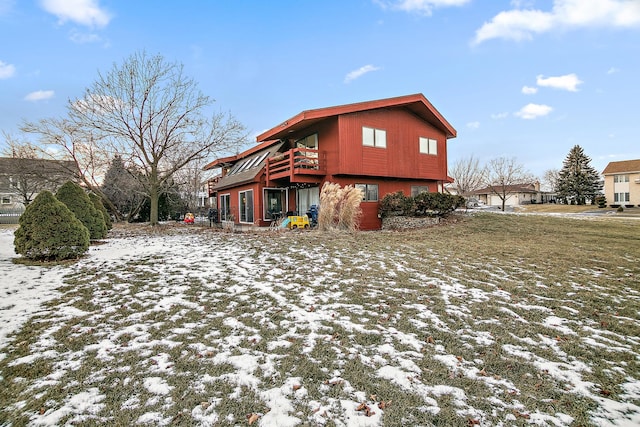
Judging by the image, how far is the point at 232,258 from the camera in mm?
6887

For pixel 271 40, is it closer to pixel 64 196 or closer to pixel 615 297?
pixel 64 196

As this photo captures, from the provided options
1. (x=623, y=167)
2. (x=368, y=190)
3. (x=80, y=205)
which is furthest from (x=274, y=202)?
(x=623, y=167)

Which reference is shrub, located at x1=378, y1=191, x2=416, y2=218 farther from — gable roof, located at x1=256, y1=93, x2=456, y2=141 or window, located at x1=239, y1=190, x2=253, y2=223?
window, located at x1=239, y1=190, x2=253, y2=223

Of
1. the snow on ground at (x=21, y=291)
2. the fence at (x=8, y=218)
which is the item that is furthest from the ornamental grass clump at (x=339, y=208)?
the fence at (x=8, y=218)

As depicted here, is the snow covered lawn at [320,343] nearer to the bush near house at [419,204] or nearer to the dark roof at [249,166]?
the bush near house at [419,204]

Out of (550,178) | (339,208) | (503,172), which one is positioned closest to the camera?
(339,208)

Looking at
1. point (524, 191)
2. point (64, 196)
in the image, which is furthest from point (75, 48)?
point (524, 191)

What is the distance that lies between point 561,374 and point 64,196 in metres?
11.4

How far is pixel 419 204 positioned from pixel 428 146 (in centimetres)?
470

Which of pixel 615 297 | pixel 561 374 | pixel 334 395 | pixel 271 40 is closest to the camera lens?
pixel 334 395

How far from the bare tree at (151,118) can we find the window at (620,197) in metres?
36.6

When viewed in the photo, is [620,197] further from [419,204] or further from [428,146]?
[419,204]

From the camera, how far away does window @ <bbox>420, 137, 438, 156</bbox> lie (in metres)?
16.1

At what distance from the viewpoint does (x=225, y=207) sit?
66.8 ft
